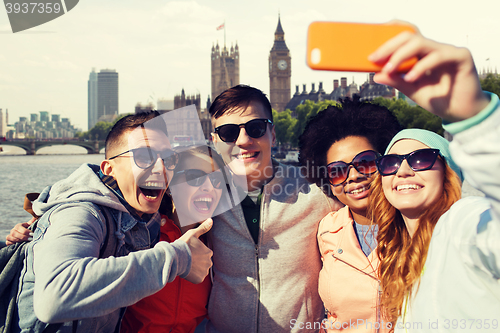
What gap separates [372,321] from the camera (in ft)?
6.10

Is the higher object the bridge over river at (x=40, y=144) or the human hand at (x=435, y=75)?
the bridge over river at (x=40, y=144)

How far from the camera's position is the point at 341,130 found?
2436 mm

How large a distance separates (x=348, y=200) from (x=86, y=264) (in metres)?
1.37

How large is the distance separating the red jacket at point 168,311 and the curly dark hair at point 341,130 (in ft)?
3.22

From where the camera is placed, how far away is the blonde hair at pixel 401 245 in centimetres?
153

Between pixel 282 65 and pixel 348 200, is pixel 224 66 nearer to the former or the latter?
pixel 282 65

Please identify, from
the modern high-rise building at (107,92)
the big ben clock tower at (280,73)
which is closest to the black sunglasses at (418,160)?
the big ben clock tower at (280,73)

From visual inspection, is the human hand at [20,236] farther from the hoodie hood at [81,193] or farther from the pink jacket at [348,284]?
the pink jacket at [348,284]

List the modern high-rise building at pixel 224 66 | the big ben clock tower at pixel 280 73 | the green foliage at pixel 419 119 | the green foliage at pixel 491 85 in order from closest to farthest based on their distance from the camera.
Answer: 1. the green foliage at pixel 491 85
2. the green foliage at pixel 419 119
3. the big ben clock tower at pixel 280 73
4. the modern high-rise building at pixel 224 66

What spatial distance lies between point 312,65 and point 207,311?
1.81m

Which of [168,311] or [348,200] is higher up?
[348,200]

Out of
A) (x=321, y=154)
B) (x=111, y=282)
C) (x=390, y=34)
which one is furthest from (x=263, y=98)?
(x=390, y=34)

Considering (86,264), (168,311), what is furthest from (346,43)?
(168,311)

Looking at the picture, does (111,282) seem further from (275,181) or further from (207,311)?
(275,181)
